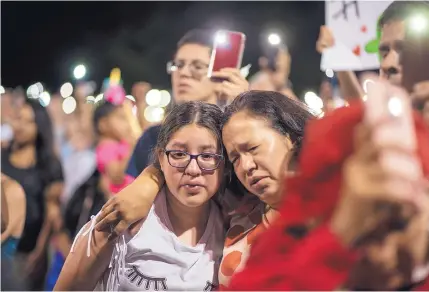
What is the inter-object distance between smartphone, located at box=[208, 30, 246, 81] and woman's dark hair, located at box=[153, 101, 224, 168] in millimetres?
380

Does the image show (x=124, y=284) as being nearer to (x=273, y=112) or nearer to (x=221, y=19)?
(x=273, y=112)

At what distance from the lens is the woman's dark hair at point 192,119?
118 cm

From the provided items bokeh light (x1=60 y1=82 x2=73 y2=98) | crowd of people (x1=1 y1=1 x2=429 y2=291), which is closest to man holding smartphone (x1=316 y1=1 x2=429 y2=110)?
crowd of people (x1=1 y1=1 x2=429 y2=291)

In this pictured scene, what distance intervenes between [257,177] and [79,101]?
91.4 inches

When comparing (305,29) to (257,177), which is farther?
(305,29)

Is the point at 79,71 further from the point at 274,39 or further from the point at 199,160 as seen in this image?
the point at 199,160

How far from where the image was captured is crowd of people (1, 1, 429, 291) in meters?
0.59

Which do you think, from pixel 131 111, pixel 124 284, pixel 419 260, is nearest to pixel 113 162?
pixel 131 111

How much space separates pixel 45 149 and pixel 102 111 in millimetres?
486

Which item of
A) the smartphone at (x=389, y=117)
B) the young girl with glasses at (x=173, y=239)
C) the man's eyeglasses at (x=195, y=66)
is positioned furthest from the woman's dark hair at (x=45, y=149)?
the smartphone at (x=389, y=117)

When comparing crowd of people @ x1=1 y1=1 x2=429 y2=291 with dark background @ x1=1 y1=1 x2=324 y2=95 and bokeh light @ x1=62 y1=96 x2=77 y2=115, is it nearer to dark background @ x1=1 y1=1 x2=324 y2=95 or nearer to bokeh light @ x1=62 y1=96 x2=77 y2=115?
dark background @ x1=1 y1=1 x2=324 y2=95

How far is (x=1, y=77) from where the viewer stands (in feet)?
10.8

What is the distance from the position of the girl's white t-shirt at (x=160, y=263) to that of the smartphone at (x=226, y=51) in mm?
556

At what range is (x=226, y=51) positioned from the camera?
1.61 metres
